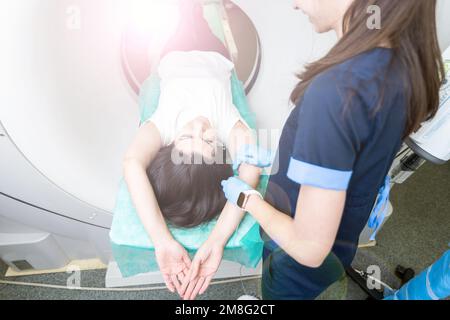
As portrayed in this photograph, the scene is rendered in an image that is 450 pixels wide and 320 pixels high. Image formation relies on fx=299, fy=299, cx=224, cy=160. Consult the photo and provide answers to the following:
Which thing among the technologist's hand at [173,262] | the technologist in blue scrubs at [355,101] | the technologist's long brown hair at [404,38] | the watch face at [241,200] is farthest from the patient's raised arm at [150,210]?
the technologist's long brown hair at [404,38]

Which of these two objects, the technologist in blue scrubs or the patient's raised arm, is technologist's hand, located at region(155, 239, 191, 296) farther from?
the technologist in blue scrubs

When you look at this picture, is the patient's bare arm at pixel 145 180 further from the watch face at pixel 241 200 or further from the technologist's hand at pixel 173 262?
the watch face at pixel 241 200

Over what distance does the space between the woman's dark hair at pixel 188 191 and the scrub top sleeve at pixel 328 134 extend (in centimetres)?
38

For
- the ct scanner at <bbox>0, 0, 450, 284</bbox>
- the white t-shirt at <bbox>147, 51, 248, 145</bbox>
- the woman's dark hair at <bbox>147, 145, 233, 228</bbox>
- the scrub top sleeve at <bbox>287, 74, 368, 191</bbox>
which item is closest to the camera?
the scrub top sleeve at <bbox>287, 74, 368, 191</bbox>

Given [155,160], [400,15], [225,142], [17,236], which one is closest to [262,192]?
[225,142]

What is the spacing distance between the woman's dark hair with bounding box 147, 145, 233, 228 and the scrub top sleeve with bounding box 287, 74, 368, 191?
384mm

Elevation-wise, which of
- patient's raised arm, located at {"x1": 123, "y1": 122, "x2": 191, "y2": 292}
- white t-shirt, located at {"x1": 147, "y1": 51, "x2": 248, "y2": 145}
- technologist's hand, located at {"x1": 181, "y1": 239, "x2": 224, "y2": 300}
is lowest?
technologist's hand, located at {"x1": 181, "y1": 239, "x2": 224, "y2": 300}

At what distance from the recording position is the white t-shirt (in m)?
0.93

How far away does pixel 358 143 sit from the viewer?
470 mm

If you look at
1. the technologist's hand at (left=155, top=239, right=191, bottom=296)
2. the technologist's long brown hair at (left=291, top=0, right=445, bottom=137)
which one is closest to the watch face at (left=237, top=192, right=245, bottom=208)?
the technologist's hand at (left=155, top=239, right=191, bottom=296)

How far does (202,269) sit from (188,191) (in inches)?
8.3

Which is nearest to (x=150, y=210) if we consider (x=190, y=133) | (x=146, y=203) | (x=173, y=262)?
(x=146, y=203)

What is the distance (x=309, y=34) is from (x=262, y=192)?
0.42 metres

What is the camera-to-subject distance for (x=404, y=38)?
0.46 meters
